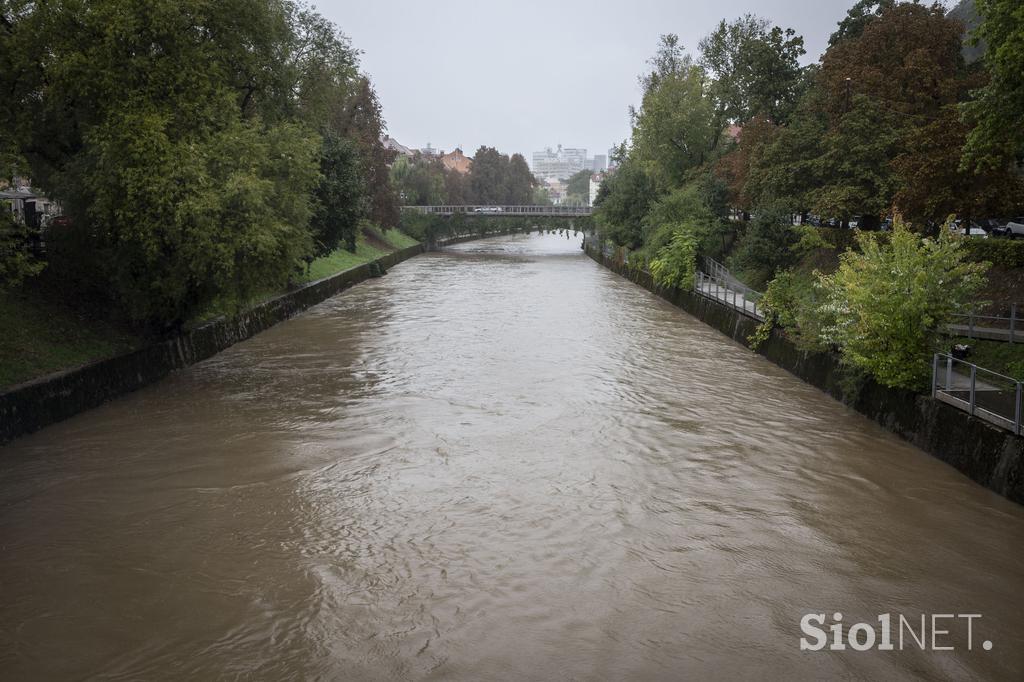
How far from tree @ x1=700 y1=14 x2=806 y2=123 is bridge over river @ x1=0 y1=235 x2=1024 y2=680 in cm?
2797

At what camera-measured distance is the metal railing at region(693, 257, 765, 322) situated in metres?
26.8

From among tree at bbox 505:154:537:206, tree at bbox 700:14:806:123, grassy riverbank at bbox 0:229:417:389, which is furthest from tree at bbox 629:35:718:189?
tree at bbox 505:154:537:206

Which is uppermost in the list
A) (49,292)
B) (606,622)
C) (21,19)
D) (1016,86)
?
(21,19)

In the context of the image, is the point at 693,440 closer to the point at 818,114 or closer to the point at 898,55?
the point at 898,55

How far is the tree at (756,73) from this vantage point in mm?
43125

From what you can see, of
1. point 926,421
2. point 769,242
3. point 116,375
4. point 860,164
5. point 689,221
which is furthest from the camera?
point 689,221

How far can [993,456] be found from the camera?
1263 centimetres

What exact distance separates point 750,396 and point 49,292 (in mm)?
17024

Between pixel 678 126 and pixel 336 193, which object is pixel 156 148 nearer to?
pixel 336 193

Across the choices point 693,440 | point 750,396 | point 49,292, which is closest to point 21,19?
point 49,292

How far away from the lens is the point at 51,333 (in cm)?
1844

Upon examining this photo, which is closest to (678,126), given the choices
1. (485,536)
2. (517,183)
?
(485,536)

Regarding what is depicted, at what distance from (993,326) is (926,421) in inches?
268

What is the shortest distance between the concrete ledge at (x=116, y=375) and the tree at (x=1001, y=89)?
61.9 ft
